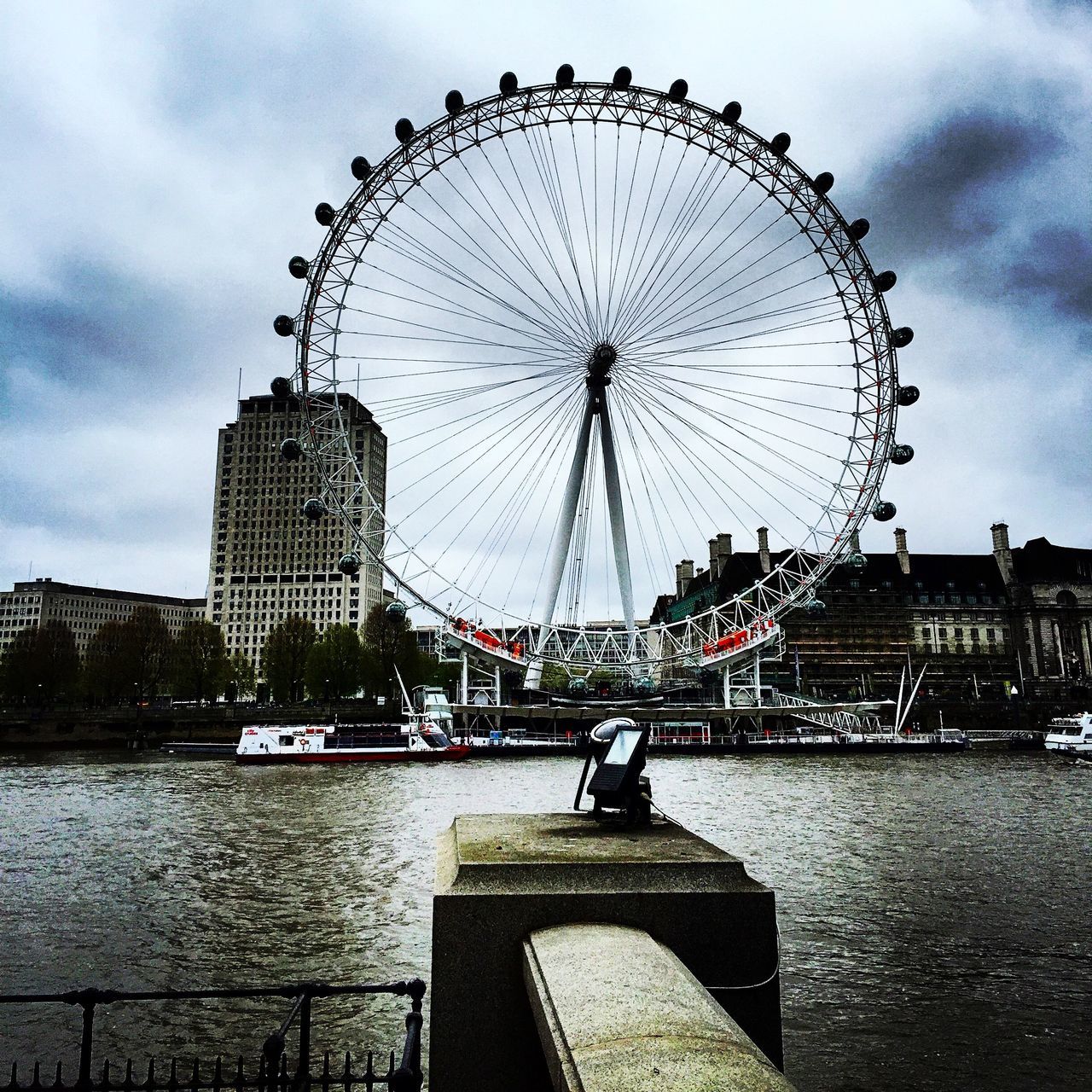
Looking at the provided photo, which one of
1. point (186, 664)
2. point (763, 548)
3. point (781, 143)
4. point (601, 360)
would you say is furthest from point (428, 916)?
point (763, 548)

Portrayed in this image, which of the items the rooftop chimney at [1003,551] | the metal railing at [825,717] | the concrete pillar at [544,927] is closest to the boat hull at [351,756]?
the metal railing at [825,717]

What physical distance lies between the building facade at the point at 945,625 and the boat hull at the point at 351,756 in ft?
248

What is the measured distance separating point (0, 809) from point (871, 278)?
56.6 m

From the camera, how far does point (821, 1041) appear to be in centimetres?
1153

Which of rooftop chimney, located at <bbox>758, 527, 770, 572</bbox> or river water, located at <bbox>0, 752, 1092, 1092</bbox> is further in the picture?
rooftop chimney, located at <bbox>758, 527, 770, 572</bbox>

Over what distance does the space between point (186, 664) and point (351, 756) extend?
5280cm

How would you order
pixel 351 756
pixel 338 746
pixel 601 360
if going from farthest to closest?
pixel 338 746 → pixel 351 756 → pixel 601 360

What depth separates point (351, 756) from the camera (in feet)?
255

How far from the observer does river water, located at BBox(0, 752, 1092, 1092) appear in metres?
11.8

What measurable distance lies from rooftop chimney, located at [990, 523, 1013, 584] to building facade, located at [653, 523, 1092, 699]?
15 centimetres

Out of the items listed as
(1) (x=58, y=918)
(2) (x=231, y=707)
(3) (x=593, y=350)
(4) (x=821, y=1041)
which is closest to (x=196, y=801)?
(1) (x=58, y=918)

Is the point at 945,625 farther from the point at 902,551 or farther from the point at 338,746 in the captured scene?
the point at 338,746

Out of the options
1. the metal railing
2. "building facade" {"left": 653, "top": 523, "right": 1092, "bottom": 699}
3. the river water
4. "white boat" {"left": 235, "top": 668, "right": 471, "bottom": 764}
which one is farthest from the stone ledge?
"building facade" {"left": 653, "top": 523, "right": 1092, "bottom": 699}

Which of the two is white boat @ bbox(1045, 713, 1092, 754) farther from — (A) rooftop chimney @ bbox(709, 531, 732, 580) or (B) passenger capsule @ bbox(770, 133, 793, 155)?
(A) rooftop chimney @ bbox(709, 531, 732, 580)
